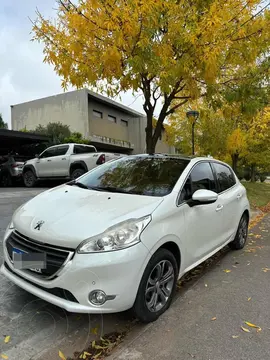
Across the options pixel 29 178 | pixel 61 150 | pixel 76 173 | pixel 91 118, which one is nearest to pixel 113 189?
pixel 76 173

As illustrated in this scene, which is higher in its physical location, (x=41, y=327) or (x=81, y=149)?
(x=81, y=149)

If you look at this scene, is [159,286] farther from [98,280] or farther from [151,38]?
[151,38]

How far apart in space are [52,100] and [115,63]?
19.4m

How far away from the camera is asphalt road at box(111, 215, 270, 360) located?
8.49ft

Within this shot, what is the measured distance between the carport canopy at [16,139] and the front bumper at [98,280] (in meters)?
14.5

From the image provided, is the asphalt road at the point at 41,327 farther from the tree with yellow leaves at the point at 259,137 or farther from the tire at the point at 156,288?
the tree with yellow leaves at the point at 259,137

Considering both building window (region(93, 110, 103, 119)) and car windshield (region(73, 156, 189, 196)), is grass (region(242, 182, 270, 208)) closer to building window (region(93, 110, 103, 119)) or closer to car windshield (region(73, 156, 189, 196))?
car windshield (region(73, 156, 189, 196))

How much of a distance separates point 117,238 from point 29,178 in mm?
11427

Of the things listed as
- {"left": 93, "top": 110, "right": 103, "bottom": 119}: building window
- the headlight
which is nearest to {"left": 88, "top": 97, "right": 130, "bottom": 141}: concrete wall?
{"left": 93, "top": 110, "right": 103, "bottom": 119}: building window

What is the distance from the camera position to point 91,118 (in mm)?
23312

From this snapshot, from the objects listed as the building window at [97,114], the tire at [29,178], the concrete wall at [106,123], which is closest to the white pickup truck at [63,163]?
the tire at [29,178]

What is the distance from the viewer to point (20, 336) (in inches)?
107

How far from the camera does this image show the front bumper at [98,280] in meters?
2.57

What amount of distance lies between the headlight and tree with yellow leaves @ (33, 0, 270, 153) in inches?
140
